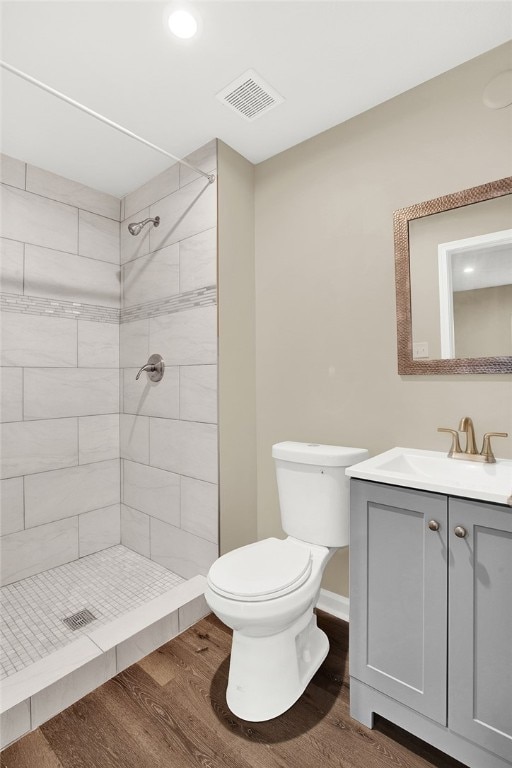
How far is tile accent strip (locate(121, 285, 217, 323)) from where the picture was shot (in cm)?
208

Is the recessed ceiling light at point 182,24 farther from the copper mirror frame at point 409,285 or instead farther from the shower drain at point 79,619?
the shower drain at point 79,619

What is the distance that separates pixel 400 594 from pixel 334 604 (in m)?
0.84

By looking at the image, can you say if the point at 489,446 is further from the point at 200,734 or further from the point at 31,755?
the point at 31,755

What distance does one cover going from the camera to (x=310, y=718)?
1354 millimetres

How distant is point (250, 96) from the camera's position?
176cm

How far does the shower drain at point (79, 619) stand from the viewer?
1.86 meters

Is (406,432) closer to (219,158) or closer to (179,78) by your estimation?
(219,158)

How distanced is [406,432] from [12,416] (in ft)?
7.05

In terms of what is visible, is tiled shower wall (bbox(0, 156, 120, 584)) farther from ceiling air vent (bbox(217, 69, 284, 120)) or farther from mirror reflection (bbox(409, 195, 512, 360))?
mirror reflection (bbox(409, 195, 512, 360))

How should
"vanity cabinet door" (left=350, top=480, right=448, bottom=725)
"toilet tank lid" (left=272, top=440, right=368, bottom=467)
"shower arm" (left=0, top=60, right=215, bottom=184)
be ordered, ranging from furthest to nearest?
"toilet tank lid" (left=272, top=440, right=368, bottom=467) → "shower arm" (left=0, top=60, right=215, bottom=184) → "vanity cabinet door" (left=350, top=480, right=448, bottom=725)

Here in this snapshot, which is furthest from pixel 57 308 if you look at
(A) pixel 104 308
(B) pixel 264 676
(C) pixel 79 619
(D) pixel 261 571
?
(B) pixel 264 676

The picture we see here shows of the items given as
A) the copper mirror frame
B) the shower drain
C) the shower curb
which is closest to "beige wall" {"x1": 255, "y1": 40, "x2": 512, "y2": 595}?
the copper mirror frame

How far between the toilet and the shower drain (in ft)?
2.83

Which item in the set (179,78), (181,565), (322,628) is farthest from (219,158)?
(322,628)
